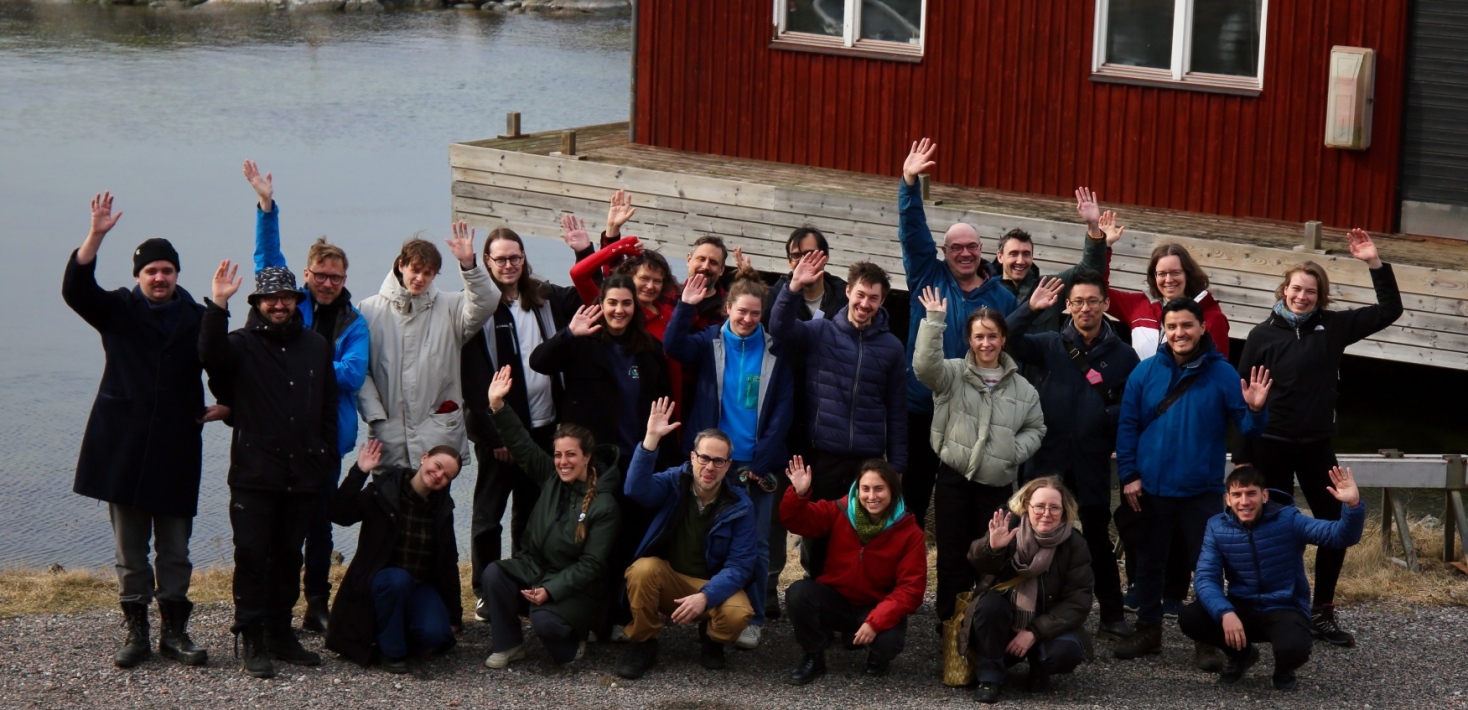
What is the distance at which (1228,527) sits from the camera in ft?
20.4

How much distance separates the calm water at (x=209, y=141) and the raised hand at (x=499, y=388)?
4.54m

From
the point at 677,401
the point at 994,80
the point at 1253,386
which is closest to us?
the point at 1253,386

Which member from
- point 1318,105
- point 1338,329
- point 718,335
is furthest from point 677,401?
point 1318,105

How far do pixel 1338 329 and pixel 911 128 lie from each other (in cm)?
667

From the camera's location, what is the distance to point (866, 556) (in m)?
6.30

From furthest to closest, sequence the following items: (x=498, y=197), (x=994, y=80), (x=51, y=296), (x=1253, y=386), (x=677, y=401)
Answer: (x=51, y=296)
(x=498, y=197)
(x=994, y=80)
(x=677, y=401)
(x=1253, y=386)

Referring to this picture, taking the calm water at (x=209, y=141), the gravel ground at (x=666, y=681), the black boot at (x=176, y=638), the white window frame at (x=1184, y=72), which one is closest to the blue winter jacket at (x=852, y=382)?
the gravel ground at (x=666, y=681)

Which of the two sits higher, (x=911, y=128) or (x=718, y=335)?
(x=911, y=128)

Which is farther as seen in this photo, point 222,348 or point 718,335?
point 718,335

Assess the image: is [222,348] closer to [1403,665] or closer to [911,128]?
[1403,665]

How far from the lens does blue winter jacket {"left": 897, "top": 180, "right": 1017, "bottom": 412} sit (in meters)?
6.93

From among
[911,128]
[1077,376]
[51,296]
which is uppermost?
[911,128]

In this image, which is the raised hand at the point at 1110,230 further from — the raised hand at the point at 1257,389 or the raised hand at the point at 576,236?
the raised hand at the point at 576,236

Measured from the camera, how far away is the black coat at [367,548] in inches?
244
